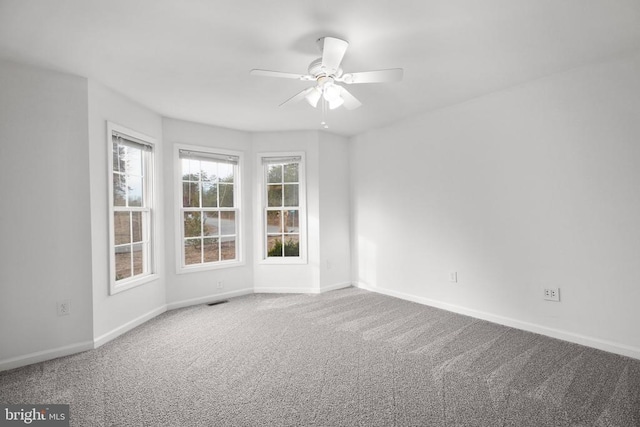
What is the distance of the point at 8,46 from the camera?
2.34 metres

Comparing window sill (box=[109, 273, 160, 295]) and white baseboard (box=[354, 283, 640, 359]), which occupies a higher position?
window sill (box=[109, 273, 160, 295])

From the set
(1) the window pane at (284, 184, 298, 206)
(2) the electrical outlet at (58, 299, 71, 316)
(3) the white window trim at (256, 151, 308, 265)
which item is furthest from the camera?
(1) the window pane at (284, 184, 298, 206)

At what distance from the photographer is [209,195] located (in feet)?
14.8

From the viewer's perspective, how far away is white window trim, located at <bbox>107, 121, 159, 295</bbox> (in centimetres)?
318

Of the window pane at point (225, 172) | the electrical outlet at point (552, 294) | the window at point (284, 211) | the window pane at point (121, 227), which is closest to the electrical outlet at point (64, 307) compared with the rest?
the window pane at point (121, 227)

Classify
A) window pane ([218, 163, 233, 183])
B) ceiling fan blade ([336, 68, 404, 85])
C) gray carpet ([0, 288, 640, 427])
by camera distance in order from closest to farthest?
gray carpet ([0, 288, 640, 427]) < ceiling fan blade ([336, 68, 404, 85]) < window pane ([218, 163, 233, 183])

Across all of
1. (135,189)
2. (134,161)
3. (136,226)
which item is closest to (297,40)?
(134,161)

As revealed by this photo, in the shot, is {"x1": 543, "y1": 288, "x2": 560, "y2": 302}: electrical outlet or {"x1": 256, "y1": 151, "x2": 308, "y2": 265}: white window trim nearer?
{"x1": 543, "y1": 288, "x2": 560, "y2": 302}: electrical outlet

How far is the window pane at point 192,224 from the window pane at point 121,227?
0.81 metres

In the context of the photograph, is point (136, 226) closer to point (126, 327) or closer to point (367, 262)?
point (126, 327)

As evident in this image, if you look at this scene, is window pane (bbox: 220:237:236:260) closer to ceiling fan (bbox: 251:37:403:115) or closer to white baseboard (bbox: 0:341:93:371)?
white baseboard (bbox: 0:341:93:371)

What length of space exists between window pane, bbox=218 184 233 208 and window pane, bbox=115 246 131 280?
140cm

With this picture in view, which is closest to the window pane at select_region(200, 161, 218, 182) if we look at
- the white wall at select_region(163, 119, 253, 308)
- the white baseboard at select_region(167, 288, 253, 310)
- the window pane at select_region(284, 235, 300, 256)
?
the white wall at select_region(163, 119, 253, 308)

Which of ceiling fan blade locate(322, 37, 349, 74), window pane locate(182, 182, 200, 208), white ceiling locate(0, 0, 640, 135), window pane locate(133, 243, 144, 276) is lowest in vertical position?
window pane locate(133, 243, 144, 276)
